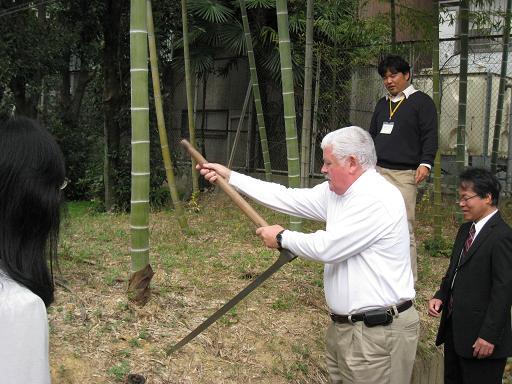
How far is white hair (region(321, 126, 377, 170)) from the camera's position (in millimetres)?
2836

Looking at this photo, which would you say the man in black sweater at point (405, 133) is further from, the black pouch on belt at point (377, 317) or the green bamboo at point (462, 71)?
the black pouch on belt at point (377, 317)

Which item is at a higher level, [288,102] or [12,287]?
[288,102]

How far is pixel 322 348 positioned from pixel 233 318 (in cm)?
65

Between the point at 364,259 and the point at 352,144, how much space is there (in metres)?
0.53

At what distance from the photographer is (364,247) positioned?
9.19 ft

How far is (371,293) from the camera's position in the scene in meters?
2.83

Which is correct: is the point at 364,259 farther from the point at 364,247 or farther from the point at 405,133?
the point at 405,133

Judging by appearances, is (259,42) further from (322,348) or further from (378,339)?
(378,339)

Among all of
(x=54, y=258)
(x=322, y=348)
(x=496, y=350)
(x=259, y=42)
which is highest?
(x=259, y=42)

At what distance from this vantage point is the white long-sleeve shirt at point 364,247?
9.09ft

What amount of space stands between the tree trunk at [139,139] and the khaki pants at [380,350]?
5.12ft

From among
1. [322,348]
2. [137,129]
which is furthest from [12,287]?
[322,348]

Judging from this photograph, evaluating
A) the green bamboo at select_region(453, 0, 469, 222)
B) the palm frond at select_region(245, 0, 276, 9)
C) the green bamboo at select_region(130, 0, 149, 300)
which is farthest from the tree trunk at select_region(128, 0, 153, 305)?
the palm frond at select_region(245, 0, 276, 9)

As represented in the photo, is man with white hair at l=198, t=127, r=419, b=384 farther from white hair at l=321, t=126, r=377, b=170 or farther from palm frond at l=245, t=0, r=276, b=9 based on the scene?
palm frond at l=245, t=0, r=276, b=9
